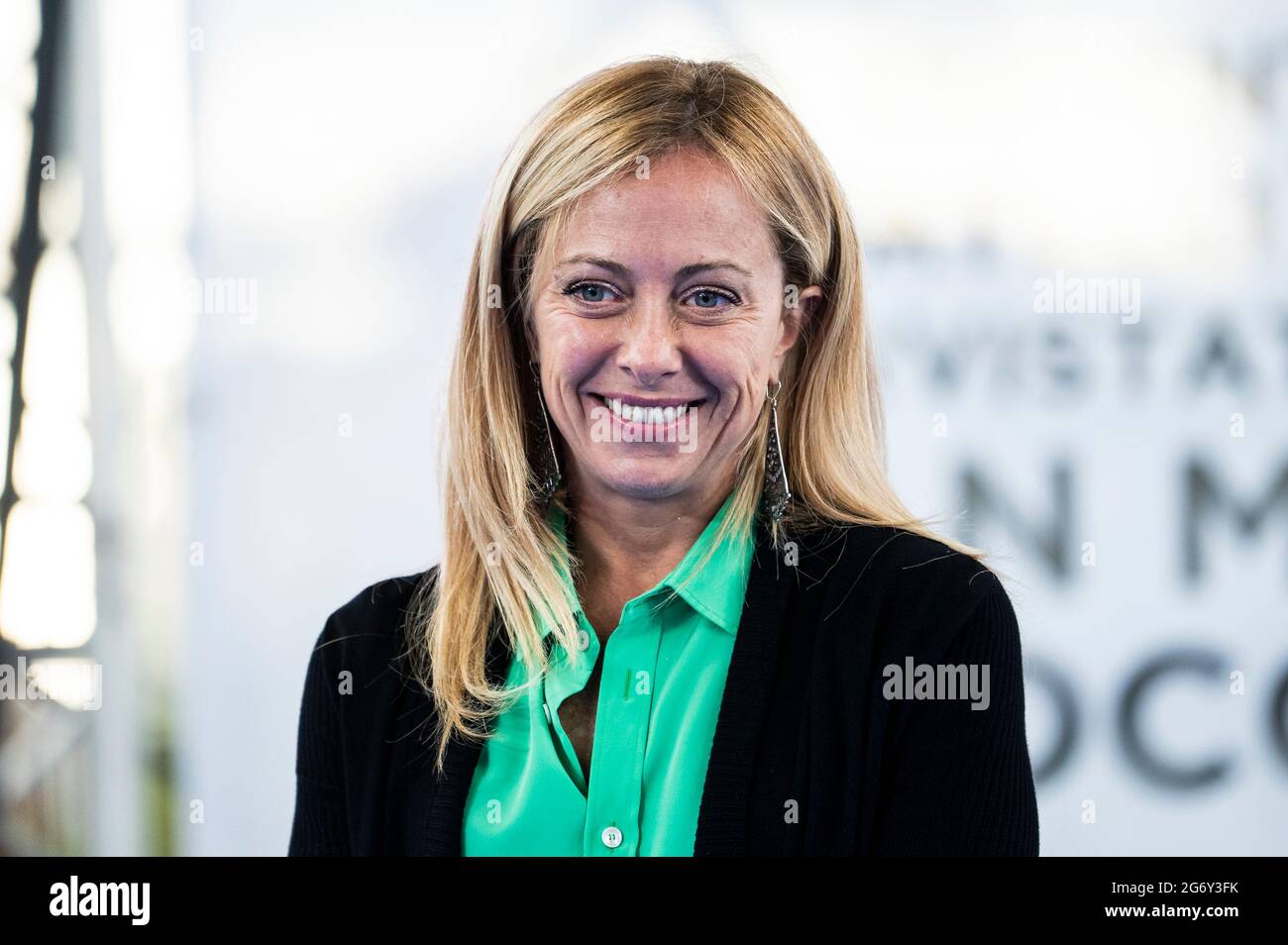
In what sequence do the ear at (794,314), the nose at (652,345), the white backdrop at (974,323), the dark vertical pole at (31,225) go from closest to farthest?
the nose at (652,345), the ear at (794,314), the white backdrop at (974,323), the dark vertical pole at (31,225)

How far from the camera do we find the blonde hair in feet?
3.91

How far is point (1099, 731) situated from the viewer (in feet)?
7.41

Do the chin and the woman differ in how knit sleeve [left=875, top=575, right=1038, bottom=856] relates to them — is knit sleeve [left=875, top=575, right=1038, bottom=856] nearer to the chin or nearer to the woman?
the woman

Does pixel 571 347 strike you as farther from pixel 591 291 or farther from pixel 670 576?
pixel 670 576

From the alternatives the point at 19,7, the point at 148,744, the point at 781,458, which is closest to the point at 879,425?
the point at 781,458

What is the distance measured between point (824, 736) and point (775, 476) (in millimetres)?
309

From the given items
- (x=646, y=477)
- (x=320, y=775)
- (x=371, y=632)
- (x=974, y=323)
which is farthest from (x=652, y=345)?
(x=974, y=323)

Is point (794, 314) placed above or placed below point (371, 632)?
above

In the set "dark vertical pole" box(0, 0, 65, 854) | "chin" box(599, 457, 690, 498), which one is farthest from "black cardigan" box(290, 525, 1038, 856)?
"dark vertical pole" box(0, 0, 65, 854)

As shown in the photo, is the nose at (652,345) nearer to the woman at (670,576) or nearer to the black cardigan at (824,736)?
the woman at (670,576)

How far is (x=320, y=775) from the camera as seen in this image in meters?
1.28

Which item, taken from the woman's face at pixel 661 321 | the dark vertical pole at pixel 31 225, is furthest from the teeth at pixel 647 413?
the dark vertical pole at pixel 31 225

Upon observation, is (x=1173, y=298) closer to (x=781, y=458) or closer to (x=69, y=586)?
(x=781, y=458)

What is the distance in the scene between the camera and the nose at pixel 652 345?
3.82ft
